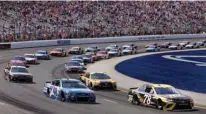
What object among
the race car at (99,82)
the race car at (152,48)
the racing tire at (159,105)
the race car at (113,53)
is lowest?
the race car at (152,48)

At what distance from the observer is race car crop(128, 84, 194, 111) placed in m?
23.8

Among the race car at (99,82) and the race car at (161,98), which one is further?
the race car at (99,82)

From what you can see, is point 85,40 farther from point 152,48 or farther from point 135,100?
point 135,100

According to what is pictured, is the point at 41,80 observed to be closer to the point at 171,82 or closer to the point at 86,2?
the point at 171,82

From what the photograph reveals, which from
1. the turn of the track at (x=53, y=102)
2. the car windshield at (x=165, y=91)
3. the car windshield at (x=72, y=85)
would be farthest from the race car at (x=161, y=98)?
the car windshield at (x=72, y=85)

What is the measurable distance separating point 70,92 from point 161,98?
4.80m

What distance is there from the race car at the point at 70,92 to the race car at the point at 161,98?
240 centimetres

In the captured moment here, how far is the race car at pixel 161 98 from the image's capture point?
2383 cm

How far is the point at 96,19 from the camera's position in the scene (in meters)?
92.9

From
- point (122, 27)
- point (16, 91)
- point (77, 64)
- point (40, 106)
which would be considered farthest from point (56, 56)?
point (40, 106)

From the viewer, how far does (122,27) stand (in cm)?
9650

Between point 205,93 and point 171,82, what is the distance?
773 centimetres

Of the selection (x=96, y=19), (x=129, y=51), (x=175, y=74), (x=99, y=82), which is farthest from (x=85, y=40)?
(x=99, y=82)

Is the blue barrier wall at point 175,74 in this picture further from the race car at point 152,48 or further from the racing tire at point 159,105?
the race car at point 152,48
